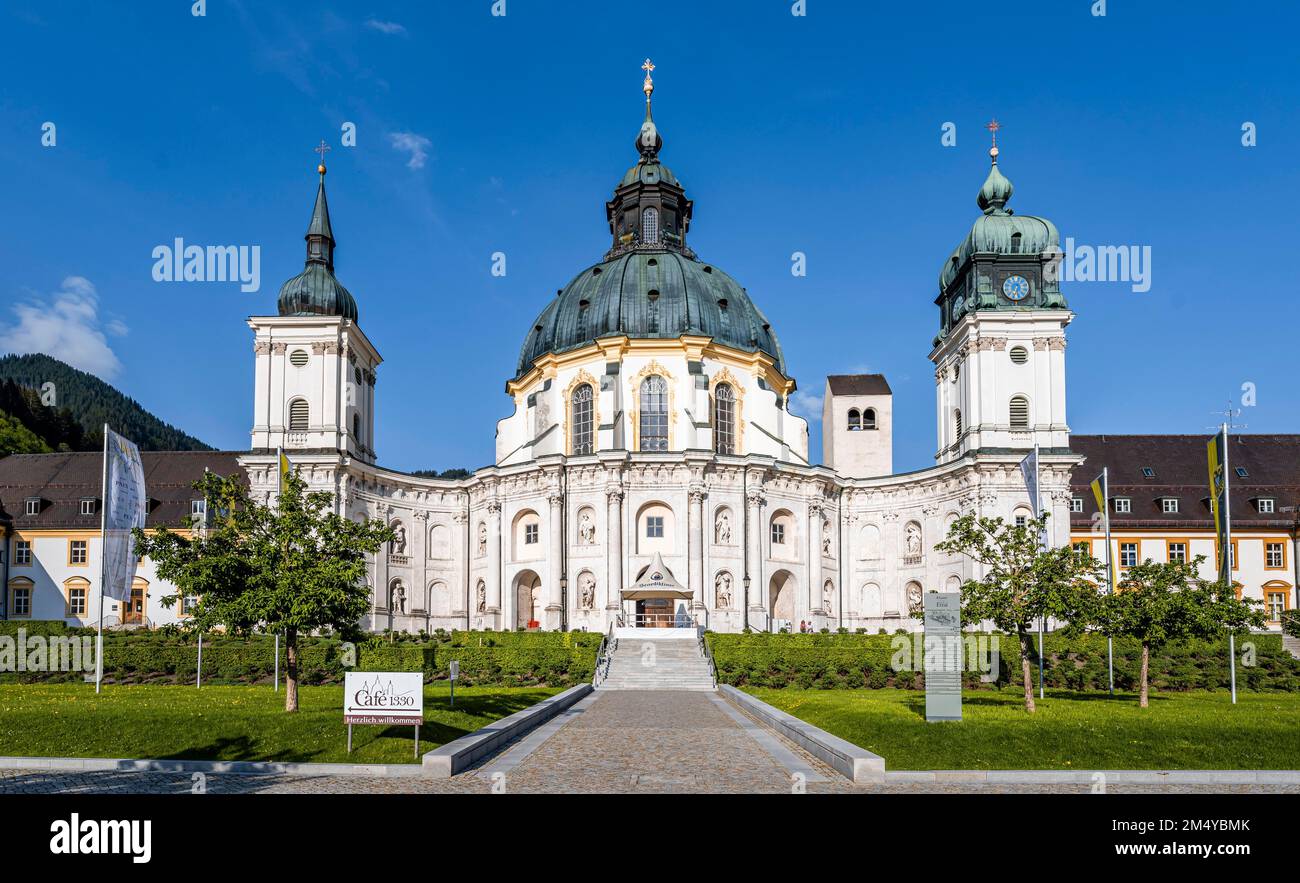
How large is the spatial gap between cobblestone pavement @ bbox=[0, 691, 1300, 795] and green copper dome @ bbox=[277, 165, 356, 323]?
61.7 m

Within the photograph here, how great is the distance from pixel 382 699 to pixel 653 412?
208 ft

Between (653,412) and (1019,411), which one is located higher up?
(653,412)

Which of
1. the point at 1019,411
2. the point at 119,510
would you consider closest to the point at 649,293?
the point at 1019,411

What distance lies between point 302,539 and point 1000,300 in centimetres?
Result: 6157

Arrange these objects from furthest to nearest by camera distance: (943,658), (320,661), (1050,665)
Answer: (1050,665) < (320,661) < (943,658)

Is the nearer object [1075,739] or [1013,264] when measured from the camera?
[1075,739]

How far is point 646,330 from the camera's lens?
85.7 metres

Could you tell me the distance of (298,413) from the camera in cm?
8131

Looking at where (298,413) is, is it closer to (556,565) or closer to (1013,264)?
(556,565)

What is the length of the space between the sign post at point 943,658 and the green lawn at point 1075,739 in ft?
1.58

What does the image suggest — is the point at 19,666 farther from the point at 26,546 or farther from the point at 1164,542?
the point at 1164,542

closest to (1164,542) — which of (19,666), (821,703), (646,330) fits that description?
(646,330)

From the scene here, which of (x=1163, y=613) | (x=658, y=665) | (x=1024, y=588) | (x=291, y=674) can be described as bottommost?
(x=658, y=665)

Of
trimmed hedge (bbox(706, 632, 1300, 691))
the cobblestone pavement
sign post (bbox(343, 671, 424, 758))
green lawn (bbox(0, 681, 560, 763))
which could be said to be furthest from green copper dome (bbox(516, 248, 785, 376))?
sign post (bbox(343, 671, 424, 758))
